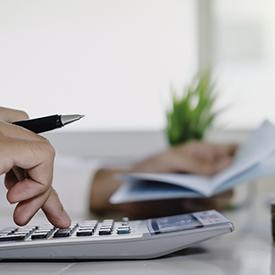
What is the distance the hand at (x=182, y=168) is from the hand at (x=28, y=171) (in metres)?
0.37

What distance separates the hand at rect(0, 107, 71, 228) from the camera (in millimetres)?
478

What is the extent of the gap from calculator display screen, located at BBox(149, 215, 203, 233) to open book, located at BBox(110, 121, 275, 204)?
0.19 m

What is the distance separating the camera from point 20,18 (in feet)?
4.14

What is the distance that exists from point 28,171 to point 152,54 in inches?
49.1

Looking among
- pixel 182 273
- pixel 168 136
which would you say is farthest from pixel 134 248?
pixel 168 136

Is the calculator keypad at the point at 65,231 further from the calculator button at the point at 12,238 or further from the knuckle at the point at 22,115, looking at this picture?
the knuckle at the point at 22,115

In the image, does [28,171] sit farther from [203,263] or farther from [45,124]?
[203,263]

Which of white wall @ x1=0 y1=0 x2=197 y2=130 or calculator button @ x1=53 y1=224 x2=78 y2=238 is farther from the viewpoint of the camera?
white wall @ x1=0 y1=0 x2=197 y2=130

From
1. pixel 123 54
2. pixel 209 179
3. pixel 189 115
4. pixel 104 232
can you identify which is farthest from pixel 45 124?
pixel 123 54

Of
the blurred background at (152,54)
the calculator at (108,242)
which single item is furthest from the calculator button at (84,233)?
the blurred background at (152,54)

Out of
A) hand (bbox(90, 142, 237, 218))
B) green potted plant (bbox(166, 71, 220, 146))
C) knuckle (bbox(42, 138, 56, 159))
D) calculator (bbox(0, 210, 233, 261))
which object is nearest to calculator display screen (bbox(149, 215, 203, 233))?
calculator (bbox(0, 210, 233, 261))

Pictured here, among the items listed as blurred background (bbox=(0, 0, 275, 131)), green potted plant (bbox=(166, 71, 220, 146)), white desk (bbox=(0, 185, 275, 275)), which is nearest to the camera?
white desk (bbox=(0, 185, 275, 275))

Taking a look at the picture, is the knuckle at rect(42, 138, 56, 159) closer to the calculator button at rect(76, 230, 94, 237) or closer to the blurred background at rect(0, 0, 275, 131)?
the calculator button at rect(76, 230, 94, 237)

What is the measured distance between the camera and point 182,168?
957 mm
